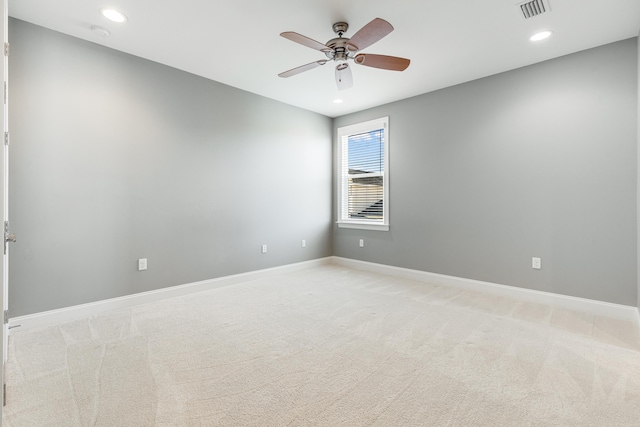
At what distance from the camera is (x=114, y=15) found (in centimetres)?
259

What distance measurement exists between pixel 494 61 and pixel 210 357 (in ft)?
13.2

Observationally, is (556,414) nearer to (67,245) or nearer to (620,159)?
(620,159)

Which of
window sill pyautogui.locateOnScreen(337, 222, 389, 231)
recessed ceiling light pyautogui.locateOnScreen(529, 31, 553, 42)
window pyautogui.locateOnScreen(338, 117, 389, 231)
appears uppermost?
recessed ceiling light pyautogui.locateOnScreen(529, 31, 553, 42)

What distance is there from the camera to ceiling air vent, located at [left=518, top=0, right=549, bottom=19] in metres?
2.39

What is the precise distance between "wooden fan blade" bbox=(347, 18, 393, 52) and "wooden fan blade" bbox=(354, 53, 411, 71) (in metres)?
0.09

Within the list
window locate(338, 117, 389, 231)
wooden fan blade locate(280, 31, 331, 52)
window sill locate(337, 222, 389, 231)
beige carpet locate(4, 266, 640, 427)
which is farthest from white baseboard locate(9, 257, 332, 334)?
wooden fan blade locate(280, 31, 331, 52)

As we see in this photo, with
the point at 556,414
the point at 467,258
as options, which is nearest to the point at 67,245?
the point at 556,414

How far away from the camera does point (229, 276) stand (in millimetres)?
4117

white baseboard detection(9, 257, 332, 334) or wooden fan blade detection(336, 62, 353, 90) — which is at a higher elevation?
wooden fan blade detection(336, 62, 353, 90)

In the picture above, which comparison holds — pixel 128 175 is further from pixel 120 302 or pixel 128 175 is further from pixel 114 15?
pixel 114 15

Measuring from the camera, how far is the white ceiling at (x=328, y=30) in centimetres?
246

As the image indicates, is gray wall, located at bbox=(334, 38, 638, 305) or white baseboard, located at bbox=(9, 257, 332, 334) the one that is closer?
white baseboard, located at bbox=(9, 257, 332, 334)

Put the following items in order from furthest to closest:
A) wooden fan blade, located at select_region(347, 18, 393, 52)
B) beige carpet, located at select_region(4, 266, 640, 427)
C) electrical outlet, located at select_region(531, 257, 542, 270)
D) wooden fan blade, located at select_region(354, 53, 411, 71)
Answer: electrical outlet, located at select_region(531, 257, 542, 270)
wooden fan blade, located at select_region(354, 53, 411, 71)
wooden fan blade, located at select_region(347, 18, 393, 52)
beige carpet, located at select_region(4, 266, 640, 427)

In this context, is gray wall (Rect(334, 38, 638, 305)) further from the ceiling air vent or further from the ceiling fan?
the ceiling fan
